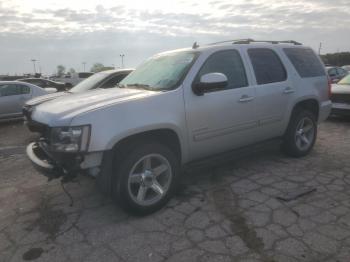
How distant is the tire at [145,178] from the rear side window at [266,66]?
1.96 meters

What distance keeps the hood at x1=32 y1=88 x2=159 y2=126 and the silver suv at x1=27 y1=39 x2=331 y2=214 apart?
0.05ft

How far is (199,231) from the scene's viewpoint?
3.72 metres

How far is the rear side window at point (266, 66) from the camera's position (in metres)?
5.31

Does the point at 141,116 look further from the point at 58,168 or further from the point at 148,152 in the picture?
the point at 58,168

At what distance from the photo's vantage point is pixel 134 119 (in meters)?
3.88

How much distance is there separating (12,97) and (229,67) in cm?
906

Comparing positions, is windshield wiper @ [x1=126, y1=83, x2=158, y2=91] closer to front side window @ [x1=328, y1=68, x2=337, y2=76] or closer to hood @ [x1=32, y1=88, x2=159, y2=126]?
hood @ [x1=32, y1=88, x2=159, y2=126]

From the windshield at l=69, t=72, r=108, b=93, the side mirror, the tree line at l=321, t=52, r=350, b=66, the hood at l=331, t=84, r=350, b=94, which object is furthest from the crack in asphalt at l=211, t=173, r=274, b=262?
the tree line at l=321, t=52, r=350, b=66

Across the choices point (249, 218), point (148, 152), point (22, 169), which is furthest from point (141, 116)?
point (22, 169)

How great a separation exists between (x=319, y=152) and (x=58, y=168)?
15.2 ft

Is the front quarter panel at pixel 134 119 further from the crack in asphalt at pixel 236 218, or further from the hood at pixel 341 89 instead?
the hood at pixel 341 89

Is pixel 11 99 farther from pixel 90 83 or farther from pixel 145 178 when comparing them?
pixel 145 178

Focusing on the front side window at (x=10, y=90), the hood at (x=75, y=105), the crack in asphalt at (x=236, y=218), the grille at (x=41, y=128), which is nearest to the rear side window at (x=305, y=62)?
the crack in asphalt at (x=236, y=218)

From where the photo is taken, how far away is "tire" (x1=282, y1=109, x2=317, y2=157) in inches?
233
